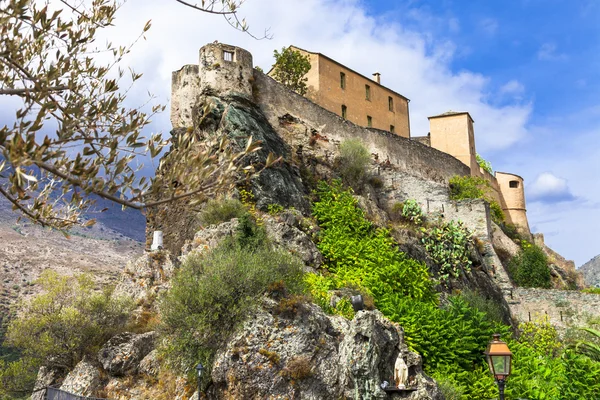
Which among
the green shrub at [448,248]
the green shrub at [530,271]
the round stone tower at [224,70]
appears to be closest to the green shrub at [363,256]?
the green shrub at [448,248]

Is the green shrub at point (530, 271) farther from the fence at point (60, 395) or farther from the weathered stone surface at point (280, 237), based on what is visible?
the fence at point (60, 395)

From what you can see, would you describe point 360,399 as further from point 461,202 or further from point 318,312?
point 461,202

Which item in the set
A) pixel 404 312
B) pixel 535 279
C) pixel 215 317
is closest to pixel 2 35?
pixel 215 317

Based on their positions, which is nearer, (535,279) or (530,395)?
(530,395)

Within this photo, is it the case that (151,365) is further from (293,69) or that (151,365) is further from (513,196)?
(513,196)

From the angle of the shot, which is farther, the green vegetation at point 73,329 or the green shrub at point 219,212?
the green shrub at point 219,212

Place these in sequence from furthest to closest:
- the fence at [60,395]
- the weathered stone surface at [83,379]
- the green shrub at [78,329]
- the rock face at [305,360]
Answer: the green shrub at [78,329], the weathered stone surface at [83,379], the rock face at [305,360], the fence at [60,395]

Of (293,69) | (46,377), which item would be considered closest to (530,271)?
(293,69)

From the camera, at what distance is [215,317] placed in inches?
468

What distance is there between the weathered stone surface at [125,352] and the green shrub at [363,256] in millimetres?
5947

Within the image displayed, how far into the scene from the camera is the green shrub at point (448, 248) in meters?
22.7

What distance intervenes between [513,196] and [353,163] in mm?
24943

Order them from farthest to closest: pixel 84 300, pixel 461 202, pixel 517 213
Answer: pixel 517 213
pixel 461 202
pixel 84 300

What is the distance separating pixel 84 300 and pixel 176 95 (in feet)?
37.3
